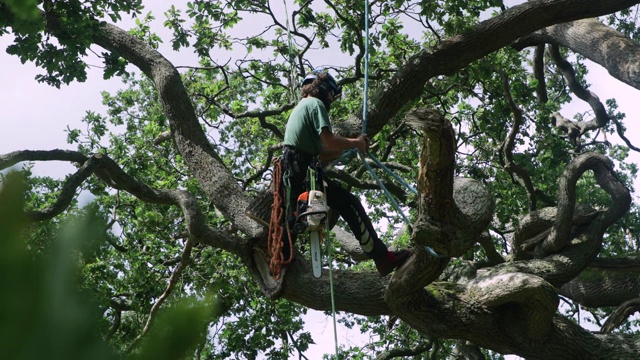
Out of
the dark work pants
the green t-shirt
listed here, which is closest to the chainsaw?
the dark work pants

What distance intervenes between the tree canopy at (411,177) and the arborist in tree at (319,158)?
201 mm

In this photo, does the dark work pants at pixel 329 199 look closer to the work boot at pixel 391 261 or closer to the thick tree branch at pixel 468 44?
the work boot at pixel 391 261

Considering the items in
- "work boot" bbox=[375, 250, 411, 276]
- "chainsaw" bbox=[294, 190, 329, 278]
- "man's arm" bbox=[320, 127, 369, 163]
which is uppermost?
"man's arm" bbox=[320, 127, 369, 163]

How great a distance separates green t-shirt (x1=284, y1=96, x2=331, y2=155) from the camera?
5.86 m

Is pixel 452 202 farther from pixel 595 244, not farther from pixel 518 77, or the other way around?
pixel 518 77

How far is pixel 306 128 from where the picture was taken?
5.92m

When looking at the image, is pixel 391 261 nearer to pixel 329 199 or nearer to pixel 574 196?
pixel 329 199

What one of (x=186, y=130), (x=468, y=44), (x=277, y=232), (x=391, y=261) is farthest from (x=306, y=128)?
(x=468, y=44)

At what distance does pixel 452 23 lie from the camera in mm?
8156

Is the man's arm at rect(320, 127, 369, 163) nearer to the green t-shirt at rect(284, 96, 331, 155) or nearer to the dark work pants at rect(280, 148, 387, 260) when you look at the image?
the green t-shirt at rect(284, 96, 331, 155)

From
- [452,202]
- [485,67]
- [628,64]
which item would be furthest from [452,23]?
[452,202]

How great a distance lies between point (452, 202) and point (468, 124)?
7.14 metres

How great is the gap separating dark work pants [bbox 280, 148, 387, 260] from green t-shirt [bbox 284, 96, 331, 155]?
78 mm

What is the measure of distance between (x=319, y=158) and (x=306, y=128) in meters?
0.31
